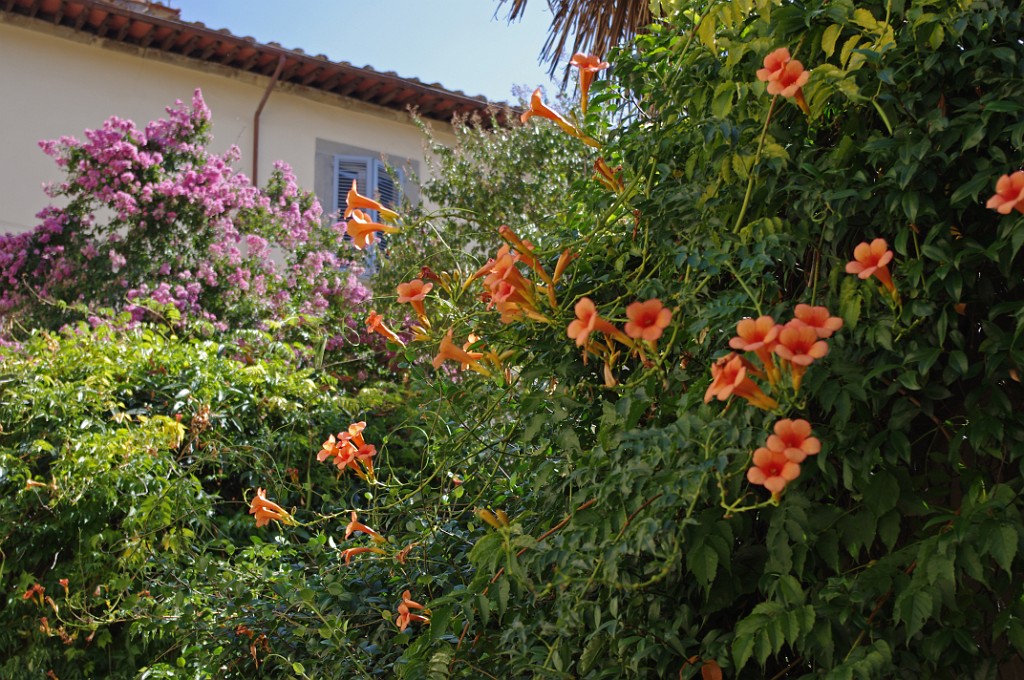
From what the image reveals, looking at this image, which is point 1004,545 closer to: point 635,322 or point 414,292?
point 635,322

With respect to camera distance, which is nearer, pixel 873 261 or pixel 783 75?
pixel 873 261

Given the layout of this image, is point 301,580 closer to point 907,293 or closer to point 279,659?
point 279,659

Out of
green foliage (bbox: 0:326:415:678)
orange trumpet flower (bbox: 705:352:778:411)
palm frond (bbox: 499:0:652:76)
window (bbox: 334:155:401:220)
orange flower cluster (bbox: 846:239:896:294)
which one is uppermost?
palm frond (bbox: 499:0:652:76)

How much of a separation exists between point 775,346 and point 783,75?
1.67ft

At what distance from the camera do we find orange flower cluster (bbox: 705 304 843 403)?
150 cm

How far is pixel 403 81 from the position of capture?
37.6ft

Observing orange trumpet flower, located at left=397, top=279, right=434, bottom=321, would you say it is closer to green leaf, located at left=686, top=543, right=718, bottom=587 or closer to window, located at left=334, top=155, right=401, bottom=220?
green leaf, located at left=686, top=543, right=718, bottom=587

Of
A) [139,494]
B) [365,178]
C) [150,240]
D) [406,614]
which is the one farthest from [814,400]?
[365,178]

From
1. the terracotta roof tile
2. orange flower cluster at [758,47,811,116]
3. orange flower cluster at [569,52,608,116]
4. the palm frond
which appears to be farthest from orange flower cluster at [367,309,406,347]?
the terracotta roof tile

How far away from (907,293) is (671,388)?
0.51 metres

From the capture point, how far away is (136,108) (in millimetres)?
10570

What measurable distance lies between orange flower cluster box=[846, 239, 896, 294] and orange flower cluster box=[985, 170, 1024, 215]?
166 mm

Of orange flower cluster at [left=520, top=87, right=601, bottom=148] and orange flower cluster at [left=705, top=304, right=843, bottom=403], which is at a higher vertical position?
orange flower cluster at [left=520, top=87, right=601, bottom=148]

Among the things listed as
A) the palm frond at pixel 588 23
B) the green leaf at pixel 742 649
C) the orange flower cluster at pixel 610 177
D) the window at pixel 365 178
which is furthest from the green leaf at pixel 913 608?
the window at pixel 365 178
